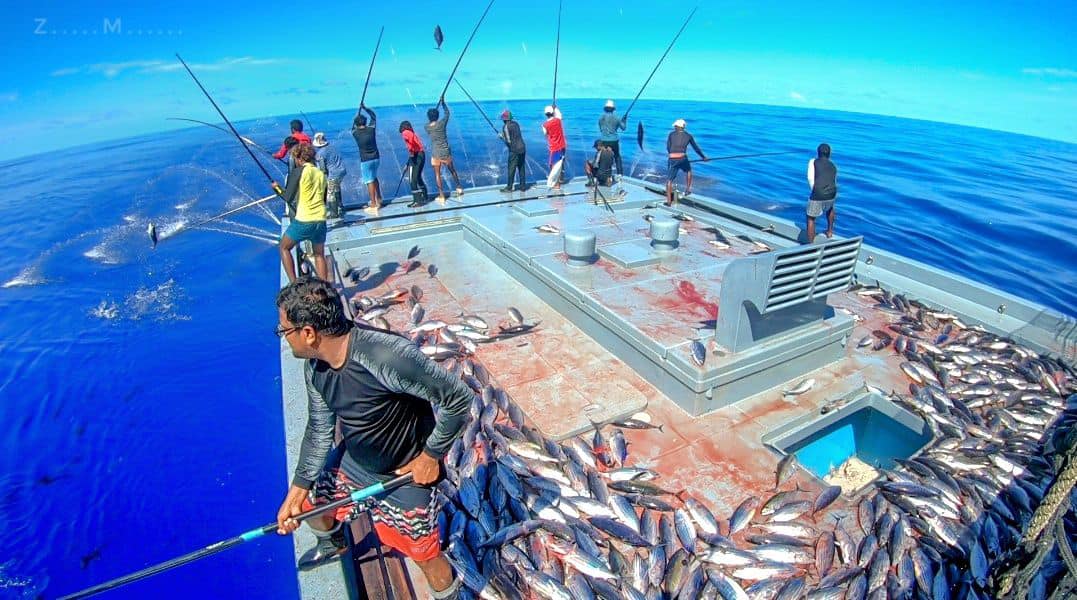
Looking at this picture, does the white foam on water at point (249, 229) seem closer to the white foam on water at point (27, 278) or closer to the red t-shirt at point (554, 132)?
the white foam on water at point (27, 278)

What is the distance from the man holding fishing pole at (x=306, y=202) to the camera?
634 centimetres

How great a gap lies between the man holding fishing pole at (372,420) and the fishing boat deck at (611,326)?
2.73 ft

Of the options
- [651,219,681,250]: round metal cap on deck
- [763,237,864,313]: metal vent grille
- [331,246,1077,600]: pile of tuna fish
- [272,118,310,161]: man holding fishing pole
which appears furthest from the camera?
[272,118,310,161]: man holding fishing pole

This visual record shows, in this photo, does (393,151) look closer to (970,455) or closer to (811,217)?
(811,217)

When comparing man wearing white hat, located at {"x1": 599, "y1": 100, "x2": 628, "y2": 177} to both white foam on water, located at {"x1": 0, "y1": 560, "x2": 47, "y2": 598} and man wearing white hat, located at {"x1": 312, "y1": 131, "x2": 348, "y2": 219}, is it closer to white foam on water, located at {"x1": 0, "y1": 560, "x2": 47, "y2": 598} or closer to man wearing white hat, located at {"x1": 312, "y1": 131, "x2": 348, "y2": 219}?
man wearing white hat, located at {"x1": 312, "y1": 131, "x2": 348, "y2": 219}

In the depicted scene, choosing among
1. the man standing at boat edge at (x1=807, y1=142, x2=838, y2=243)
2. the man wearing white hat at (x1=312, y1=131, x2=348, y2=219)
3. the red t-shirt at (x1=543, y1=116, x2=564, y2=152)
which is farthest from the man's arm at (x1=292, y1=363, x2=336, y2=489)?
the red t-shirt at (x1=543, y1=116, x2=564, y2=152)

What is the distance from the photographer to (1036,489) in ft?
13.8

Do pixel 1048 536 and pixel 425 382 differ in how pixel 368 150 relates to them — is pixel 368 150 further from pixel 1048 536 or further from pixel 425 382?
pixel 1048 536

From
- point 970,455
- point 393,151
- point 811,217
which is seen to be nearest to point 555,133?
point 811,217

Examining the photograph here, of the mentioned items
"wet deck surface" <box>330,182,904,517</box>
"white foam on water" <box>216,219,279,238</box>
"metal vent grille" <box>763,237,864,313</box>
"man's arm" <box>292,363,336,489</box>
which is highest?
"metal vent grille" <box>763,237,864,313</box>

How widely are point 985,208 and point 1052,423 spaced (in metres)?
23.6

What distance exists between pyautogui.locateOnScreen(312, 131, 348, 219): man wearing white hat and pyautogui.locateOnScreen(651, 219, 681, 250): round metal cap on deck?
5.83 m

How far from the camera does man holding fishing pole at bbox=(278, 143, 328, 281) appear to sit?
250 inches

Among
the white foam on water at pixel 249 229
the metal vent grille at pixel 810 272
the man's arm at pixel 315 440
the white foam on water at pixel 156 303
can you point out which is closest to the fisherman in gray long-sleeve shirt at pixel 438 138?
the white foam on water at pixel 156 303
